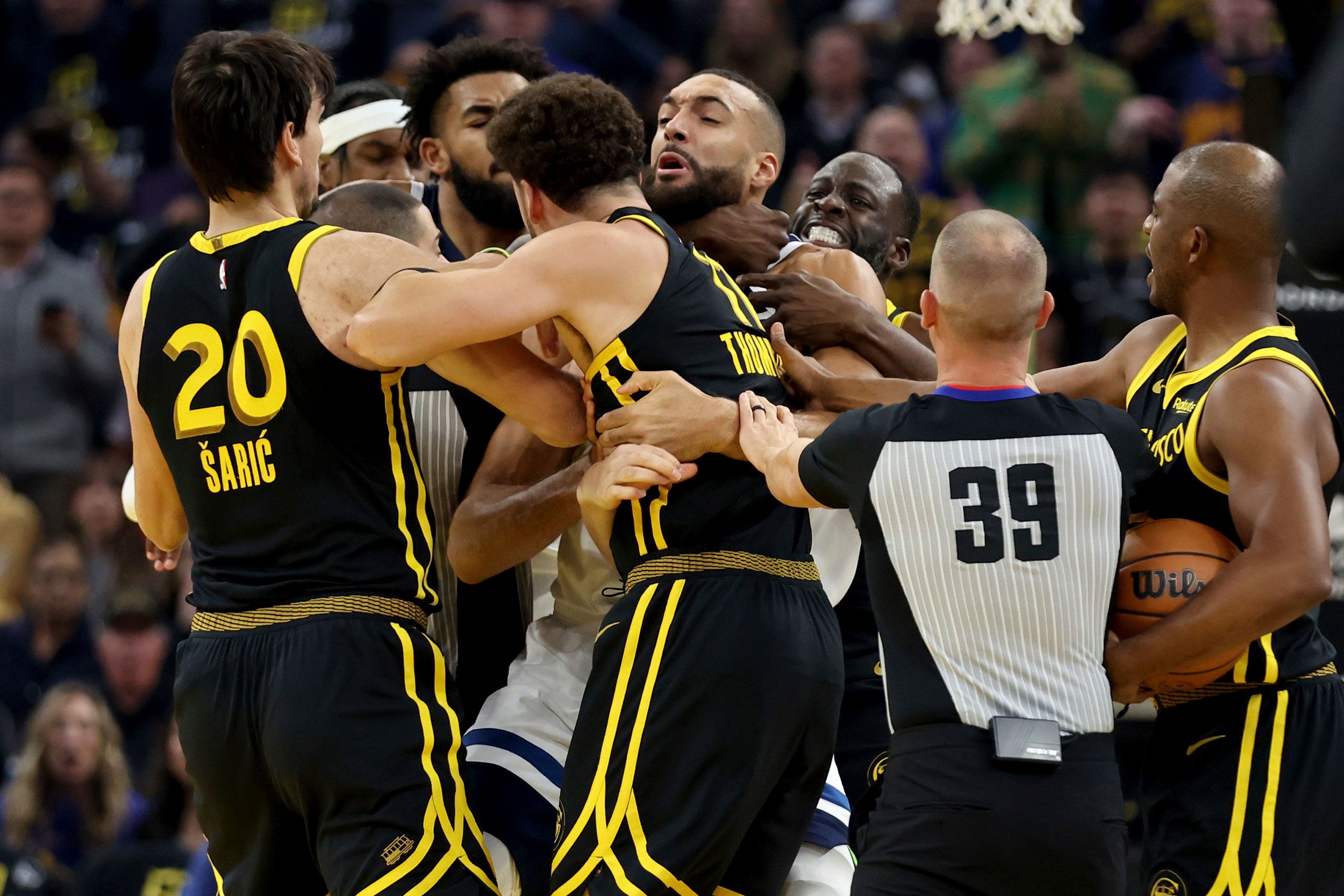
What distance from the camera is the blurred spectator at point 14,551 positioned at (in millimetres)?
10945

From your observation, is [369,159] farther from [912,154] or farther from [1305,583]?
[1305,583]

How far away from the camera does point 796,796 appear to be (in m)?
4.44

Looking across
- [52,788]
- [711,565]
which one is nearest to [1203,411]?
[711,565]

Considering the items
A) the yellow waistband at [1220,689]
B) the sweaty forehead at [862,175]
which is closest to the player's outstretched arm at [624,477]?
the yellow waistband at [1220,689]

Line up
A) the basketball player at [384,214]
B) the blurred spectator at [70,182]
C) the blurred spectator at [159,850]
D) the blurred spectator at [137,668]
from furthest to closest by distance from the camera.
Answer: the blurred spectator at [70,182]
the blurred spectator at [137,668]
the blurred spectator at [159,850]
the basketball player at [384,214]

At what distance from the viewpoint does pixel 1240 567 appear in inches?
164

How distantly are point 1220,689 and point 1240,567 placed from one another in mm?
464

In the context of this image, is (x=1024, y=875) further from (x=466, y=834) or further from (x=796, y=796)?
(x=466, y=834)

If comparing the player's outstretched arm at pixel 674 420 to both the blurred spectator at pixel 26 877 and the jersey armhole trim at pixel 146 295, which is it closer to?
the jersey armhole trim at pixel 146 295

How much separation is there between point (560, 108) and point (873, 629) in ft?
7.49

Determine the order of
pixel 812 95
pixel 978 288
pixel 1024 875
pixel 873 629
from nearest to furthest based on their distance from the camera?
pixel 1024 875 < pixel 978 288 < pixel 873 629 < pixel 812 95

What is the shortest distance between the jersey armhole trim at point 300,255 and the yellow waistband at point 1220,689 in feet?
8.39

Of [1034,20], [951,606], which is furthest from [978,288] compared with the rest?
[1034,20]

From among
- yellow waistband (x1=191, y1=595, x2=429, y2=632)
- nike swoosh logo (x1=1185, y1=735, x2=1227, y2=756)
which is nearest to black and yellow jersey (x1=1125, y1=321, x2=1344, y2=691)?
nike swoosh logo (x1=1185, y1=735, x2=1227, y2=756)
